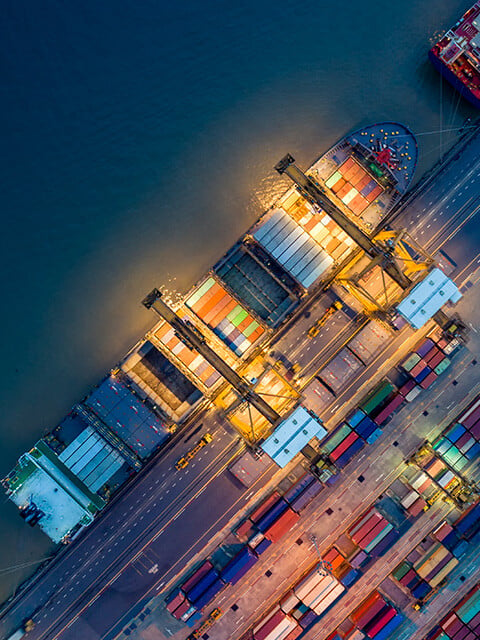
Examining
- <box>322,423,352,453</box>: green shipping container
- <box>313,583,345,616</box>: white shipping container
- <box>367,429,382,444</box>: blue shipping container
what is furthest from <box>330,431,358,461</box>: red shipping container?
<box>313,583,345,616</box>: white shipping container

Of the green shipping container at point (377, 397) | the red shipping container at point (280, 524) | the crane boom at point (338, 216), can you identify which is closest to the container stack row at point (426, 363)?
the green shipping container at point (377, 397)

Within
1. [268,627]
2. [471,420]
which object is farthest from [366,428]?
[268,627]

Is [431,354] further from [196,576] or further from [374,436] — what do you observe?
[196,576]

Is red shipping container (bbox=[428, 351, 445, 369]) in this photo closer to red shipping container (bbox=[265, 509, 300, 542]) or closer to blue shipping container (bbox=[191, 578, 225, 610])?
red shipping container (bbox=[265, 509, 300, 542])

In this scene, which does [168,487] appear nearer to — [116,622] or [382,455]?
[116,622]

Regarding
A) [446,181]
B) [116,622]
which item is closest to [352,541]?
[116,622]

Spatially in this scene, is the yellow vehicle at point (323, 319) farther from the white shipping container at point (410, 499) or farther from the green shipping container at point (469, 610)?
the green shipping container at point (469, 610)
